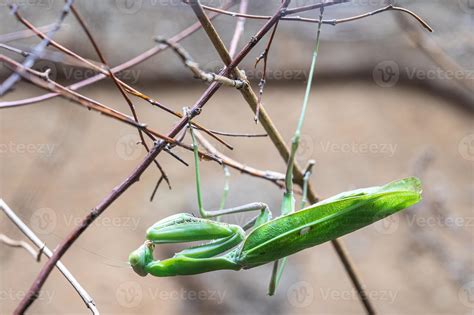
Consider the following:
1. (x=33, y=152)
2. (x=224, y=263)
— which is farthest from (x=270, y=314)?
(x=224, y=263)

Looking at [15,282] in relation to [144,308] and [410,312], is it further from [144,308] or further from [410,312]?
[410,312]
